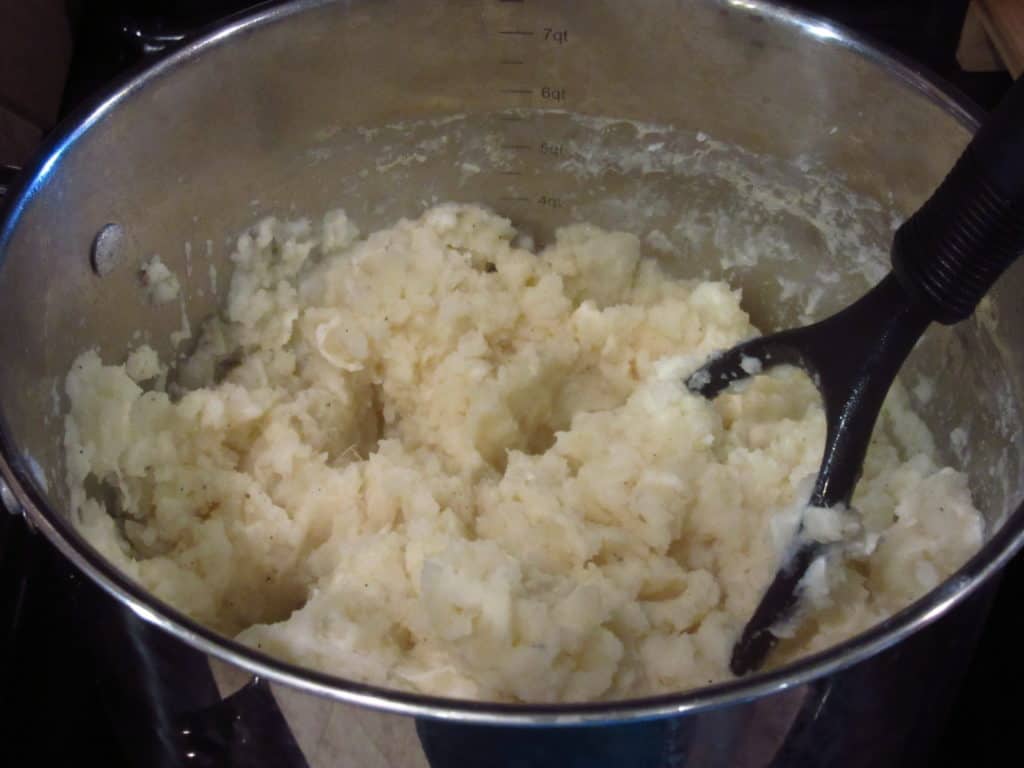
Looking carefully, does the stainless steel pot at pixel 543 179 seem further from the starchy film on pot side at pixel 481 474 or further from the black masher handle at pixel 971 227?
the black masher handle at pixel 971 227

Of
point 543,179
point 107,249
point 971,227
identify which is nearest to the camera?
point 971,227

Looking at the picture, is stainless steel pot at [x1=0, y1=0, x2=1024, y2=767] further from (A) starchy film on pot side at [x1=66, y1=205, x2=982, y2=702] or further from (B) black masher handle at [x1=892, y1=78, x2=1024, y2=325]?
(B) black masher handle at [x1=892, y1=78, x2=1024, y2=325]

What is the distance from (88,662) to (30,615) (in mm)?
90

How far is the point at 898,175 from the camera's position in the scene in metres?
1.32

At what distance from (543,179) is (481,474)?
0.46 metres

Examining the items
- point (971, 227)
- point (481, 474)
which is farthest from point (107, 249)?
point (971, 227)

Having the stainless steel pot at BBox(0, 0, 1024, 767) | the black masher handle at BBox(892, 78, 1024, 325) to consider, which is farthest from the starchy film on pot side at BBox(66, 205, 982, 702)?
the black masher handle at BBox(892, 78, 1024, 325)

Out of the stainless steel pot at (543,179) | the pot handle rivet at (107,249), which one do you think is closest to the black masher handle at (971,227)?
the stainless steel pot at (543,179)

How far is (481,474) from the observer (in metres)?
1.37

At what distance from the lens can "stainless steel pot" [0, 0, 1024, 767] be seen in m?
0.90

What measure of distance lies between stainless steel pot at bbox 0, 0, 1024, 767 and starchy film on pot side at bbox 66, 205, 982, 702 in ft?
0.21

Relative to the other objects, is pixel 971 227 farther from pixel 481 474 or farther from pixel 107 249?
pixel 107 249

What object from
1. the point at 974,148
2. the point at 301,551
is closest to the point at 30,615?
the point at 301,551

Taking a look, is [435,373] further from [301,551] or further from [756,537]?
[756,537]
